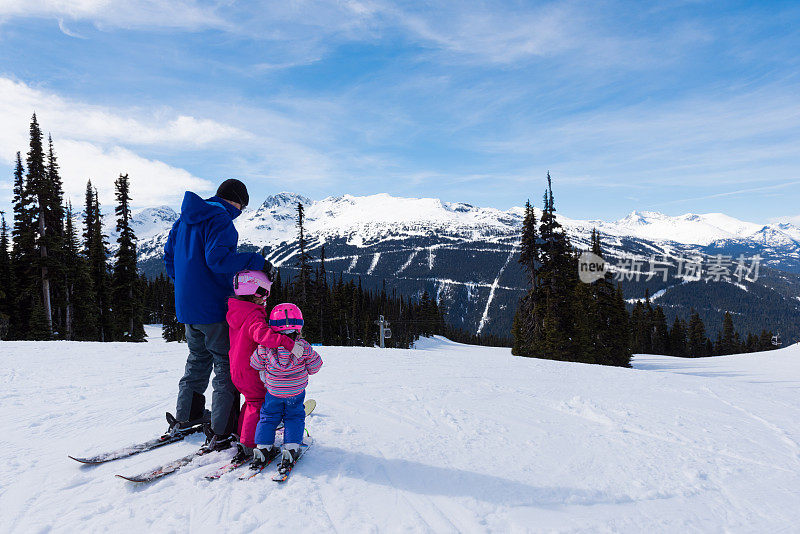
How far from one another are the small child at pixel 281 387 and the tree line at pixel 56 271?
90.9 feet

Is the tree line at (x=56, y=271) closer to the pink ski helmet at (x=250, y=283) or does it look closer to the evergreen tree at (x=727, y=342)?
the pink ski helmet at (x=250, y=283)

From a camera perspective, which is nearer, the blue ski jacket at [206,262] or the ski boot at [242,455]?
the ski boot at [242,455]

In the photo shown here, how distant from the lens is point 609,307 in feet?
112

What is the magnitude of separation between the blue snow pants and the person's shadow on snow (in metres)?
0.32

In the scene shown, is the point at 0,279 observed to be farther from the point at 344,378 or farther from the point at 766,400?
the point at 766,400

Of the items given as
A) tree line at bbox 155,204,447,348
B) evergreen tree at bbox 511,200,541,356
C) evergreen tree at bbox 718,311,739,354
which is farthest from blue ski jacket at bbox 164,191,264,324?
evergreen tree at bbox 718,311,739,354

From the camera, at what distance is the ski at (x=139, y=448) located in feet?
11.6

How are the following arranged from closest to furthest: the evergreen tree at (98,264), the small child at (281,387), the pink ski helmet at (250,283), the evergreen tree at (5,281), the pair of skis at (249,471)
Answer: the pair of skis at (249,471)
the small child at (281,387)
the pink ski helmet at (250,283)
the evergreen tree at (5,281)
the evergreen tree at (98,264)

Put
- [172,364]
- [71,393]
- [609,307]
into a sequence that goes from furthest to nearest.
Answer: [609,307]
[172,364]
[71,393]

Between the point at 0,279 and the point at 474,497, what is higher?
the point at 0,279

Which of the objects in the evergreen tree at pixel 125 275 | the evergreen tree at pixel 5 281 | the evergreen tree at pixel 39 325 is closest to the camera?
the evergreen tree at pixel 39 325

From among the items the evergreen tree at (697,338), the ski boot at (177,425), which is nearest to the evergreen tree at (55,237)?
the ski boot at (177,425)

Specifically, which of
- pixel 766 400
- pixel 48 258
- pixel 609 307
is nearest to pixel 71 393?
pixel 766 400

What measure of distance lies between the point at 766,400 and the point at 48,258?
35.0 m
